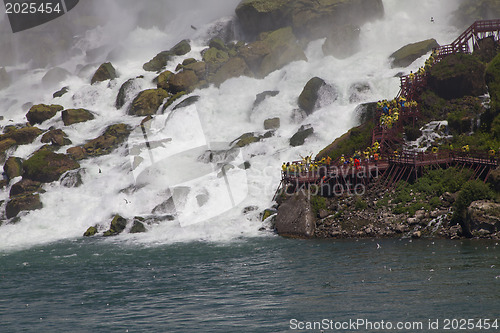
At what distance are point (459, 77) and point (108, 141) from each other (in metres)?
35.5

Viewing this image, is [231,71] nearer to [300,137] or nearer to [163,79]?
[163,79]

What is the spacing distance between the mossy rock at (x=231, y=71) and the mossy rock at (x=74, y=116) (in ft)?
53.6

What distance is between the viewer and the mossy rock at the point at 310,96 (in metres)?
49.5

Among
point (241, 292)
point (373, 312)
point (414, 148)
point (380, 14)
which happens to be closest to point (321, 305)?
point (373, 312)

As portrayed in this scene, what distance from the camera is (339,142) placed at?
3828cm

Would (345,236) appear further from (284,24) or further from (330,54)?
(284,24)

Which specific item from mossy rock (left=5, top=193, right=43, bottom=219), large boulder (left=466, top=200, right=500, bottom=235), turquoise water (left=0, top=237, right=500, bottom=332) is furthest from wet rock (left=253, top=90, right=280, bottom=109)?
large boulder (left=466, top=200, right=500, bottom=235)

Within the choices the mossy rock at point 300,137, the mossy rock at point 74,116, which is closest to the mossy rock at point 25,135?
the mossy rock at point 74,116

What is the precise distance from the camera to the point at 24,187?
4638 centimetres

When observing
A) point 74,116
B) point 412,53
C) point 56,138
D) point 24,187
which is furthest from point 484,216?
point 74,116

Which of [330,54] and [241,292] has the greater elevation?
[330,54]

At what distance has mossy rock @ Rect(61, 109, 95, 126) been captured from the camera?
196ft

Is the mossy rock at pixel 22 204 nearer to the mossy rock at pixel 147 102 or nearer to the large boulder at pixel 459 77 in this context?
the mossy rock at pixel 147 102

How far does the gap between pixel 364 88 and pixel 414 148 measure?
46.4ft
